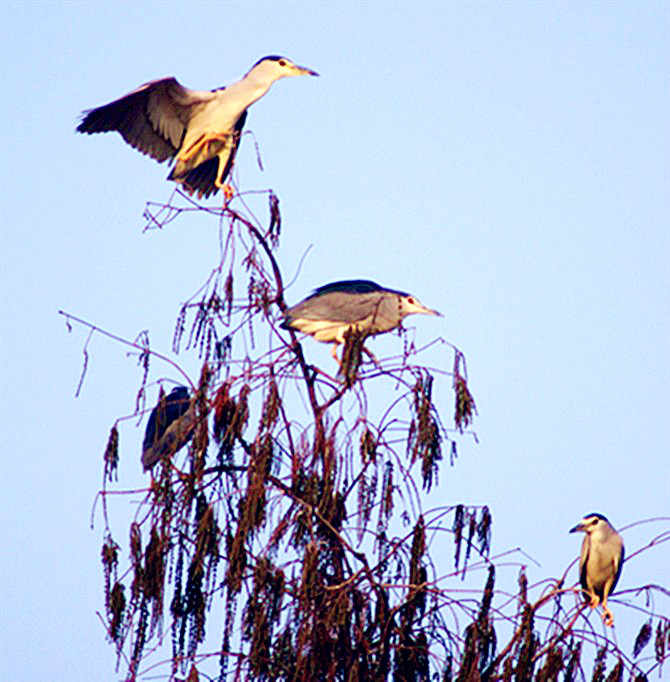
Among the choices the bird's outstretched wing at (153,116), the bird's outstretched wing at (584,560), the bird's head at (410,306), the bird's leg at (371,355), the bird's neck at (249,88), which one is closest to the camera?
the bird's leg at (371,355)

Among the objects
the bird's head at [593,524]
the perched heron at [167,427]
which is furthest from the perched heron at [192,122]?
the bird's head at [593,524]

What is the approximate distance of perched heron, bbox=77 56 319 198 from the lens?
7852 mm

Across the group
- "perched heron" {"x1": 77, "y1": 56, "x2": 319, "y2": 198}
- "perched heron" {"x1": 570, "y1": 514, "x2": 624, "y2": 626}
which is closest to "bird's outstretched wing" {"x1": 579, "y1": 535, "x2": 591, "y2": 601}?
"perched heron" {"x1": 570, "y1": 514, "x2": 624, "y2": 626}

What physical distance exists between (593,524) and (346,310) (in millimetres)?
2830

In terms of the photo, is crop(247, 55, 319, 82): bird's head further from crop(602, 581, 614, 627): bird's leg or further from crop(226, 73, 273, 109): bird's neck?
crop(602, 581, 614, 627): bird's leg

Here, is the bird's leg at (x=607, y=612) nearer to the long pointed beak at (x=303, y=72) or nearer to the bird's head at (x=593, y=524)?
the bird's head at (x=593, y=524)

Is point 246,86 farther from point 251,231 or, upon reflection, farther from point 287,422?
point 287,422

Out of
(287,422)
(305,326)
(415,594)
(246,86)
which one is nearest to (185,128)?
(246,86)

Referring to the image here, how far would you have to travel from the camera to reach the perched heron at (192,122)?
785 cm

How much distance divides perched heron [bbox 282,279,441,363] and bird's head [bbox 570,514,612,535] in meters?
2.35

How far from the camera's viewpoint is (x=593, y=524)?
8.57 metres

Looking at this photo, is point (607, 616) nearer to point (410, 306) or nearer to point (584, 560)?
point (584, 560)

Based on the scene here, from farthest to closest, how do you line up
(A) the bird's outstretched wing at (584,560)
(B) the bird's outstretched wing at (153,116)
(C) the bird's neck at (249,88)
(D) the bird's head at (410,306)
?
(A) the bird's outstretched wing at (584,560), (C) the bird's neck at (249,88), (B) the bird's outstretched wing at (153,116), (D) the bird's head at (410,306)

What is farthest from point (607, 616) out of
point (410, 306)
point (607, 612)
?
point (410, 306)
